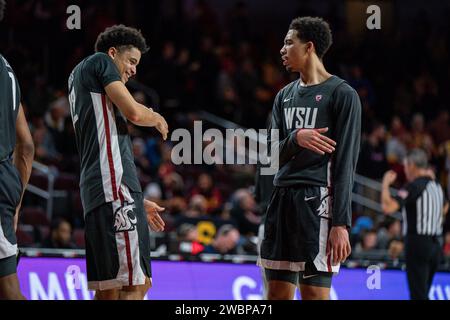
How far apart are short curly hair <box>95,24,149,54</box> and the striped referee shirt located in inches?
179

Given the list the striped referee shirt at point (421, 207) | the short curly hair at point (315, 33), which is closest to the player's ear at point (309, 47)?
the short curly hair at point (315, 33)

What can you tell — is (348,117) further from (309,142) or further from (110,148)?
(110,148)

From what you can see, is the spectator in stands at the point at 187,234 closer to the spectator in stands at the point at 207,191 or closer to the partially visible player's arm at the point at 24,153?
the spectator in stands at the point at 207,191

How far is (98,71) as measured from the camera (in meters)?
4.69

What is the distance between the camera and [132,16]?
13805mm

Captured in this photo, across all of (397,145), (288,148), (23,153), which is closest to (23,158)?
(23,153)

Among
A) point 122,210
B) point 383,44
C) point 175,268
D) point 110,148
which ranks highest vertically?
point 383,44

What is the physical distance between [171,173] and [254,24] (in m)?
6.06

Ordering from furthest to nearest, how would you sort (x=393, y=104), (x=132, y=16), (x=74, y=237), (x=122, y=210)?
(x=393, y=104)
(x=132, y=16)
(x=74, y=237)
(x=122, y=210)

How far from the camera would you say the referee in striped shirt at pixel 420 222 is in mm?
8555

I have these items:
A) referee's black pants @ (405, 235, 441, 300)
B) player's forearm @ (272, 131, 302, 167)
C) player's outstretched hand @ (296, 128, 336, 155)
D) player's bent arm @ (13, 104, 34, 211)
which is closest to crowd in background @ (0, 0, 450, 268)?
referee's black pants @ (405, 235, 441, 300)

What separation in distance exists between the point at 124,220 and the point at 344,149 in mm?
1200

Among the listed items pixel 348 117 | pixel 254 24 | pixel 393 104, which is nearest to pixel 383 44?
pixel 393 104

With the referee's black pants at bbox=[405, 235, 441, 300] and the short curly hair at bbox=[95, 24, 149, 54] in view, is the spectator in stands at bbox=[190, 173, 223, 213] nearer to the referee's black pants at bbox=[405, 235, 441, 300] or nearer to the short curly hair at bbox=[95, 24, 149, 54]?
the referee's black pants at bbox=[405, 235, 441, 300]
